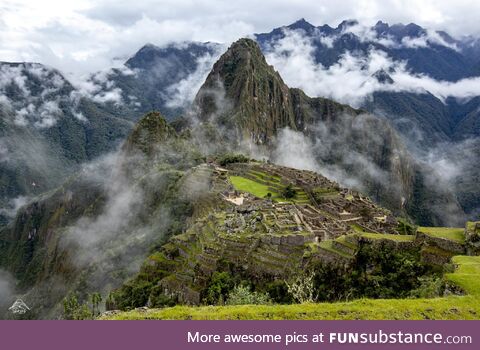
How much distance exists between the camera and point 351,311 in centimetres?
1587

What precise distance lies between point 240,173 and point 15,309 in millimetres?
49196

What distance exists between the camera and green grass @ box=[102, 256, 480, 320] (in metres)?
15.5

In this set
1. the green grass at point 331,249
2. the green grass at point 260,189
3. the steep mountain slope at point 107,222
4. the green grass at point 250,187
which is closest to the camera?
the green grass at point 331,249

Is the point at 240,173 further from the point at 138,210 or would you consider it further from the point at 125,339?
the point at 125,339

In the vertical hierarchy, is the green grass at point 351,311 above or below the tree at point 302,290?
above

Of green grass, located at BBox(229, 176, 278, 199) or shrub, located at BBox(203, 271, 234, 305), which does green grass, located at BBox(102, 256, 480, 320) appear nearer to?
shrub, located at BBox(203, 271, 234, 305)

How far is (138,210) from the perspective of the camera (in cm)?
9238

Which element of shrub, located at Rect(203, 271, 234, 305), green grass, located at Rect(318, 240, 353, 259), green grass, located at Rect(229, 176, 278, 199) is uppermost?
green grass, located at Rect(318, 240, 353, 259)

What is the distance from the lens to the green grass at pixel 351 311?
50.8 feet

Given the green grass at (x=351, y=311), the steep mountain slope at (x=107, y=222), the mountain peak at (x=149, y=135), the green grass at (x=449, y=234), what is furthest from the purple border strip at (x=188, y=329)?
the mountain peak at (x=149, y=135)

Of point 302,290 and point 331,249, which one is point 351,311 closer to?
point 302,290

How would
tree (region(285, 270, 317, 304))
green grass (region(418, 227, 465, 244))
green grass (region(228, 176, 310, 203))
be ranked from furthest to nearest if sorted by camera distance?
green grass (region(228, 176, 310, 203))
green grass (region(418, 227, 465, 244))
tree (region(285, 270, 317, 304))

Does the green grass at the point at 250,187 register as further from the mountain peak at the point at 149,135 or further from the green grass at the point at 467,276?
the green grass at the point at 467,276

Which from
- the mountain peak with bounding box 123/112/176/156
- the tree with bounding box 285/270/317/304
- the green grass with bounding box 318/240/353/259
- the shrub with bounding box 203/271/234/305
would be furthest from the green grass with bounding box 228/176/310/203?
the tree with bounding box 285/270/317/304
